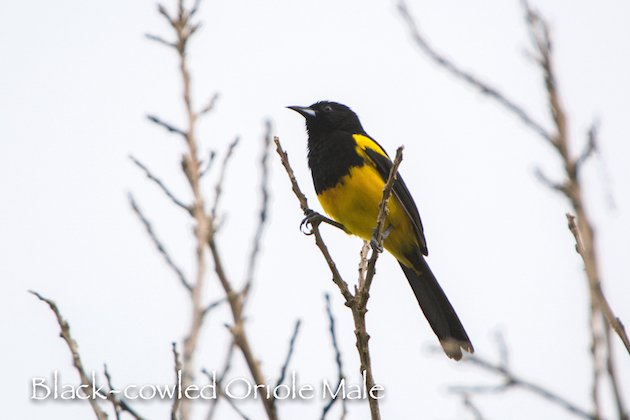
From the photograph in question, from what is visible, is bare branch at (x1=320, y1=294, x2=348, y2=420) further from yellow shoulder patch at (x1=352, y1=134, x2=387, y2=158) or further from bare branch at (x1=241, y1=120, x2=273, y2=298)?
yellow shoulder patch at (x1=352, y1=134, x2=387, y2=158)

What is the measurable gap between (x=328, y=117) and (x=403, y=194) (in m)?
1.05

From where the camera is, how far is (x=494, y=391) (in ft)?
4.56

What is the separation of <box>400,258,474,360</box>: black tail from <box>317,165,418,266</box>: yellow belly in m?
0.27

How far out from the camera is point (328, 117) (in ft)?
20.9

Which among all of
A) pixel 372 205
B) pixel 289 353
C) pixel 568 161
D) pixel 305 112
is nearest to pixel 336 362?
pixel 289 353

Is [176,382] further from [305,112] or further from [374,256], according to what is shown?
[305,112]

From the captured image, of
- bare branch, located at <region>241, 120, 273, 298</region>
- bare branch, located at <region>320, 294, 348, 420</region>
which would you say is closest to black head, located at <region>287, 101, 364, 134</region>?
bare branch, located at <region>320, 294, 348, 420</region>

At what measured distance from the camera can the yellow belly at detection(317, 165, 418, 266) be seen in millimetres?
5406

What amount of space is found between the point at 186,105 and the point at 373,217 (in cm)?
375

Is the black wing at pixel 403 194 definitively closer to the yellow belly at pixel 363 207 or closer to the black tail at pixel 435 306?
the yellow belly at pixel 363 207

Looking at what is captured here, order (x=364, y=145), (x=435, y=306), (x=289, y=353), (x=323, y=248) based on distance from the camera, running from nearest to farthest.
Answer: (x=289, y=353), (x=323, y=248), (x=435, y=306), (x=364, y=145)

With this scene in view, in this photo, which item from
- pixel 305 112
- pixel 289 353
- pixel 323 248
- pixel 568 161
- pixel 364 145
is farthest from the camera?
pixel 305 112

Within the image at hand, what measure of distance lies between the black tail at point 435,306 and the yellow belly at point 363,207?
265 mm

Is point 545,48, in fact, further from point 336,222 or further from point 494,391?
point 336,222
